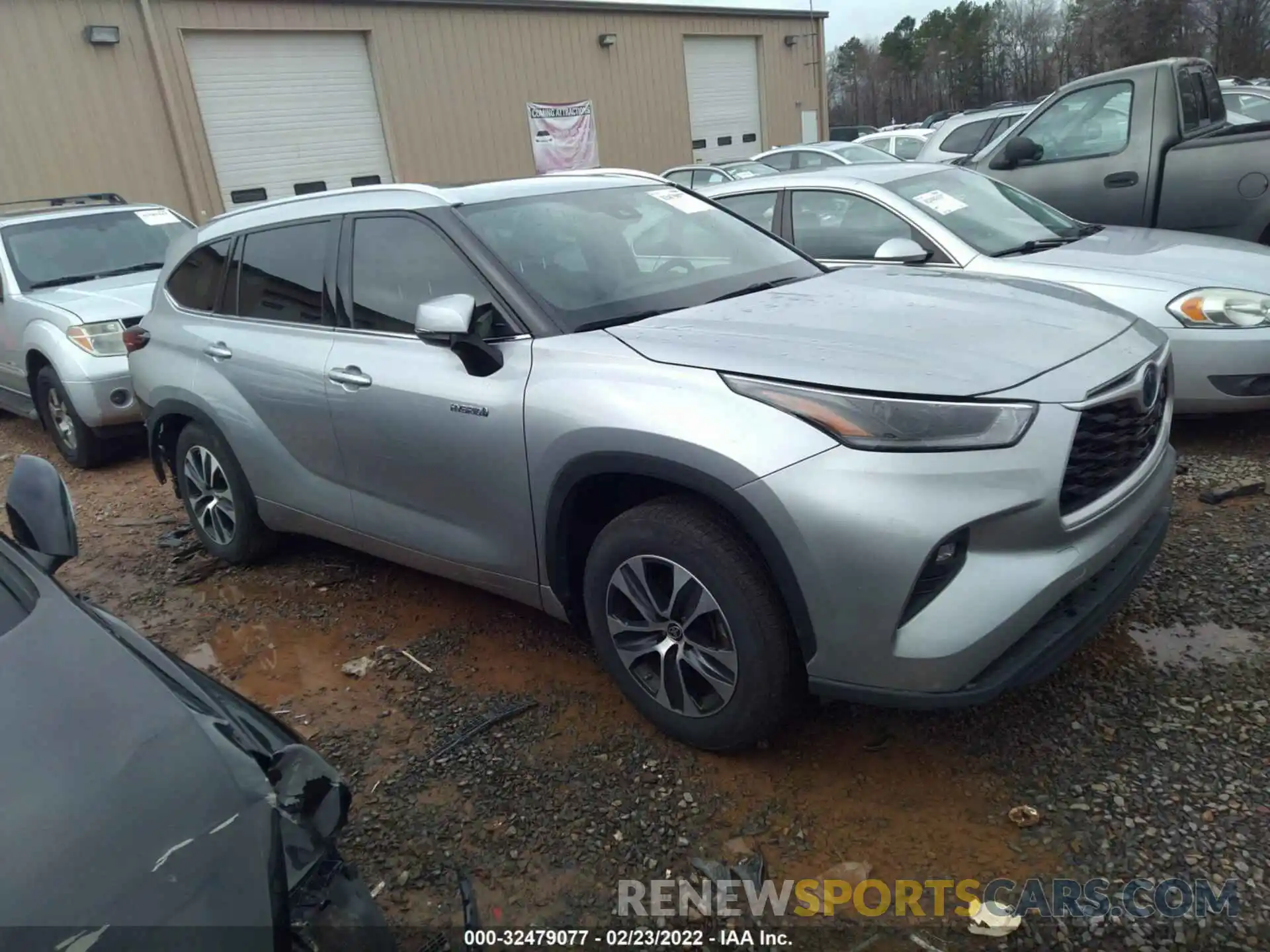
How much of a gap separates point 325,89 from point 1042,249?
13.3 metres

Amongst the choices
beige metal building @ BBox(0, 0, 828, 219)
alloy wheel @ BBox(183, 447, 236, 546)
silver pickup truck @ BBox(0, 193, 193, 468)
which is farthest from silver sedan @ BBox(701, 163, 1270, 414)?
beige metal building @ BBox(0, 0, 828, 219)

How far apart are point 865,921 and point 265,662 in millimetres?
2588

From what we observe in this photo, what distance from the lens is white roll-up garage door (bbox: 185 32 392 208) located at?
13.9 metres

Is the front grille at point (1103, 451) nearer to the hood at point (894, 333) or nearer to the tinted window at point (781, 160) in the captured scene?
the hood at point (894, 333)

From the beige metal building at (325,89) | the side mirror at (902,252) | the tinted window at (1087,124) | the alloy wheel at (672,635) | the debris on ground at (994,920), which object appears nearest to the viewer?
the debris on ground at (994,920)

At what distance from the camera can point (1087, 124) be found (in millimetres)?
6598

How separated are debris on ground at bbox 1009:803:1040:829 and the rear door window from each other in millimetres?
2890

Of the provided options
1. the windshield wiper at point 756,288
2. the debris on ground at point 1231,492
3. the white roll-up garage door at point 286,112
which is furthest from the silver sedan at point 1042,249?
the white roll-up garage door at point 286,112

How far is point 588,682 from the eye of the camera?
326cm

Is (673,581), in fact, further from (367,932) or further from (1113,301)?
(1113,301)

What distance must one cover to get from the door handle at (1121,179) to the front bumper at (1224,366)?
232 centimetres

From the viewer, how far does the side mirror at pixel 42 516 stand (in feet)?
7.42

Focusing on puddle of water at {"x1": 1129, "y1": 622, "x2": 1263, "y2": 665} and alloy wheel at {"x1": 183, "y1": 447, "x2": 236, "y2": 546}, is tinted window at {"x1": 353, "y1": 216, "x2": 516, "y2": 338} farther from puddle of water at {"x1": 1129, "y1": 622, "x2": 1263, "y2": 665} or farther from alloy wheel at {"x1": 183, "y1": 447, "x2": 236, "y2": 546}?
puddle of water at {"x1": 1129, "y1": 622, "x2": 1263, "y2": 665}

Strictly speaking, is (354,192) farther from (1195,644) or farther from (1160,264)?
(1160,264)
